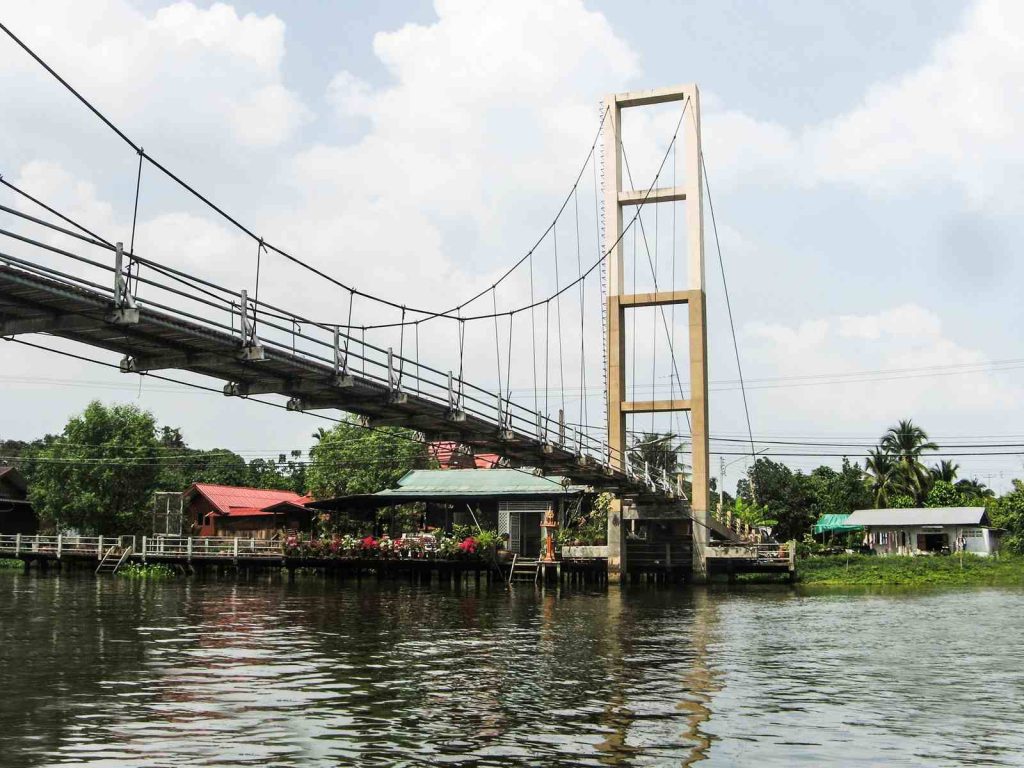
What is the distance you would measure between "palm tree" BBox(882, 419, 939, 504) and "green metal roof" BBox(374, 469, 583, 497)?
4418cm

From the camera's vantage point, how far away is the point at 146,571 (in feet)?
195

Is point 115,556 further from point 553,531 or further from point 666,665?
point 666,665

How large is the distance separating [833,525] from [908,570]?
75.4ft

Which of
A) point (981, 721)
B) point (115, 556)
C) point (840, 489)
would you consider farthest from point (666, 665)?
point (840, 489)

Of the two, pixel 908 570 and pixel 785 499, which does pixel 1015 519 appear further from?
pixel 785 499

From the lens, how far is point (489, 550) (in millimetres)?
51531

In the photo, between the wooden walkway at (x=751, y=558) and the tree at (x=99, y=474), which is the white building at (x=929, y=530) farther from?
the tree at (x=99, y=474)

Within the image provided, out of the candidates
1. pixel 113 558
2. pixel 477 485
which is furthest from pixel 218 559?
pixel 477 485

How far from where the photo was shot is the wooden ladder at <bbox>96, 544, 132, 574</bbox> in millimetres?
62062

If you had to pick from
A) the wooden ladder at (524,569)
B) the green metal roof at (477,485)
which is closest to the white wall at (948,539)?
the green metal roof at (477,485)

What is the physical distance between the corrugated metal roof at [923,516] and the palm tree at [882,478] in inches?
344

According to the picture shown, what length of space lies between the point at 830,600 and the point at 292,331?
2693cm

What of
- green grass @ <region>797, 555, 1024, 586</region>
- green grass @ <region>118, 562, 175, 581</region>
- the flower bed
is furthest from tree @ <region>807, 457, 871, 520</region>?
green grass @ <region>118, 562, 175, 581</region>

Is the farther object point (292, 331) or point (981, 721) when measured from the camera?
point (292, 331)
